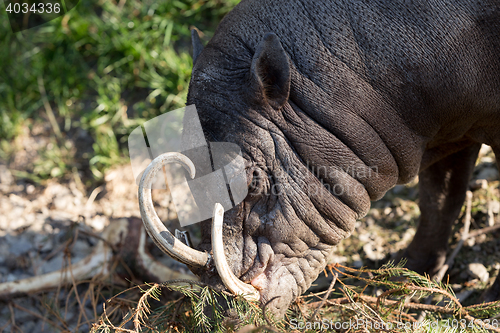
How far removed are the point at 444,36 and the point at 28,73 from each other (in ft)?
15.8

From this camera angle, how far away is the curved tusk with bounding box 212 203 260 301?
6.56 ft

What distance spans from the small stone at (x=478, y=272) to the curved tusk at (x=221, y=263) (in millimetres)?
1866

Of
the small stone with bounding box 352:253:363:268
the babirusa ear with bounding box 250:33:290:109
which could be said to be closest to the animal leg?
the small stone with bounding box 352:253:363:268

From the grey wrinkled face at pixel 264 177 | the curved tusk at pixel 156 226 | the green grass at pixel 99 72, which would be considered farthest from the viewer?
the green grass at pixel 99 72

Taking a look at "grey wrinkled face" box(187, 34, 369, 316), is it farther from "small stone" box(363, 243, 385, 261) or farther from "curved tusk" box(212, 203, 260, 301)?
"small stone" box(363, 243, 385, 261)

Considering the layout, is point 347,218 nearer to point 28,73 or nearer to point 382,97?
point 382,97

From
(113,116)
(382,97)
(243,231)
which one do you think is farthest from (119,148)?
(382,97)

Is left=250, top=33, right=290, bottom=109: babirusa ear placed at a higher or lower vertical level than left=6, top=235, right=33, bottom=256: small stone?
higher

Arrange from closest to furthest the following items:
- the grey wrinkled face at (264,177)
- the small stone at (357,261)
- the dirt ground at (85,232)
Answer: the grey wrinkled face at (264,177), the dirt ground at (85,232), the small stone at (357,261)

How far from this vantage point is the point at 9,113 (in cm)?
509

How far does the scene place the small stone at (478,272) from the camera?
3088 millimetres

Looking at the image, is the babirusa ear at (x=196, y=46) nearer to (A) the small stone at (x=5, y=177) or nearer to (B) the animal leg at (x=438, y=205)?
(B) the animal leg at (x=438, y=205)

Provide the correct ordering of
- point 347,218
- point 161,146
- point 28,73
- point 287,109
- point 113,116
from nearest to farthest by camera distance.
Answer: point 287,109, point 347,218, point 161,146, point 113,116, point 28,73

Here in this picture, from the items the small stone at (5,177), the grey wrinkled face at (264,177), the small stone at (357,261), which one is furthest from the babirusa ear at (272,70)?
the small stone at (5,177)
